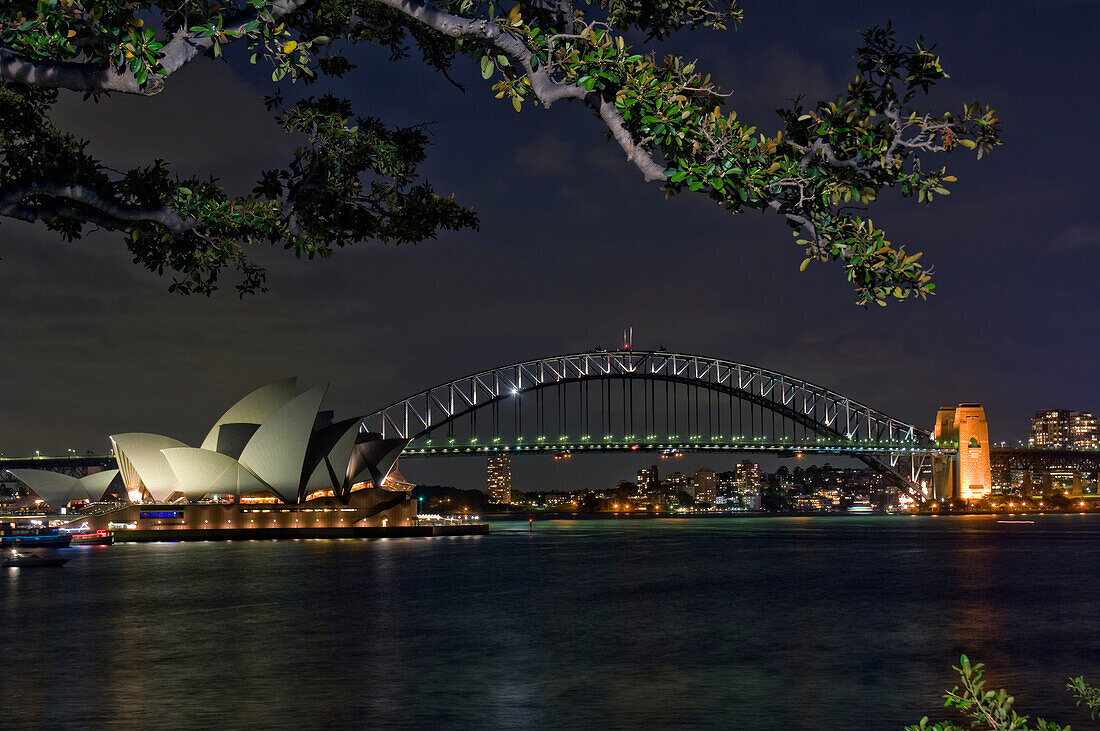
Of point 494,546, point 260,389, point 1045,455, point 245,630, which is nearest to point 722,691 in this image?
point 245,630

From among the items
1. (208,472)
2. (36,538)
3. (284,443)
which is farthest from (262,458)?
(36,538)

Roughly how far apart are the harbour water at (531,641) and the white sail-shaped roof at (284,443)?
2637cm

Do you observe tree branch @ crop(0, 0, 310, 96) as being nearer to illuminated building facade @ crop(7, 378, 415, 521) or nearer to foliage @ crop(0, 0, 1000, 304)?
foliage @ crop(0, 0, 1000, 304)

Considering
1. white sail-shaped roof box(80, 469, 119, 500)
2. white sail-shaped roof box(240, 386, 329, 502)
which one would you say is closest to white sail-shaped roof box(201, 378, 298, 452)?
white sail-shaped roof box(240, 386, 329, 502)

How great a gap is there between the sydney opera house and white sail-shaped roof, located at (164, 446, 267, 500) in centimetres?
10

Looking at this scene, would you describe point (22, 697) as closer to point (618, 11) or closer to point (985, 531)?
point (618, 11)

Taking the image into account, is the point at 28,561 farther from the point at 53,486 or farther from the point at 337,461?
the point at 53,486

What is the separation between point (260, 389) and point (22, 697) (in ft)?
286

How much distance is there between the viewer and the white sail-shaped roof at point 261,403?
111 meters

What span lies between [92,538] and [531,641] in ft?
263

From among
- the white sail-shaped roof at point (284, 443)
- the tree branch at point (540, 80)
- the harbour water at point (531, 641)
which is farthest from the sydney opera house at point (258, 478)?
the tree branch at point (540, 80)

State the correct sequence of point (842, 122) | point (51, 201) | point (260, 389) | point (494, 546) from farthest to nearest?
1. point (260, 389)
2. point (494, 546)
3. point (51, 201)
4. point (842, 122)

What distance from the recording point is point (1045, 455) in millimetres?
192750

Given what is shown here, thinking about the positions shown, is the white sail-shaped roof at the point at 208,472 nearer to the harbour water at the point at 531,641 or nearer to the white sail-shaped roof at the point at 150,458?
the white sail-shaped roof at the point at 150,458
